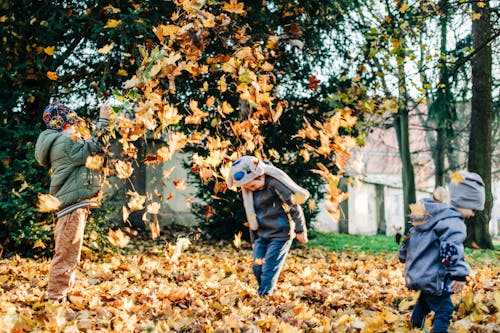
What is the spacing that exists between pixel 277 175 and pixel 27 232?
4.00m

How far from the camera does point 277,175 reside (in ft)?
14.7

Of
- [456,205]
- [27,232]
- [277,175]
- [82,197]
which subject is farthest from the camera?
[27,232]

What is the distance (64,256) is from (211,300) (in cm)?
135

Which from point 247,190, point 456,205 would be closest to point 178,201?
point 247,190

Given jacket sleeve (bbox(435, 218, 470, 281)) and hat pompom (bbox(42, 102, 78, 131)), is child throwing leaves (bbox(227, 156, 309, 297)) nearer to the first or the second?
jacket sleeve (bbox(435, 218, 470, 281))

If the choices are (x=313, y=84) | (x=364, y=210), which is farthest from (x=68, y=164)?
(x=364, y=210)

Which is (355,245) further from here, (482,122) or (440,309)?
(440,309)

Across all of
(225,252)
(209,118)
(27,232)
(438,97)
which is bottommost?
(225,252)

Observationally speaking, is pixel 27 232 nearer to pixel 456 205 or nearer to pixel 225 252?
pixel 225 252

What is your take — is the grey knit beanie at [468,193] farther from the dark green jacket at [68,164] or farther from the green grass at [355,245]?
the green grass at [355,245]

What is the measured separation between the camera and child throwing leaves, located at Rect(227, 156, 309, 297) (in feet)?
14.3

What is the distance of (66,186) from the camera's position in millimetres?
4188

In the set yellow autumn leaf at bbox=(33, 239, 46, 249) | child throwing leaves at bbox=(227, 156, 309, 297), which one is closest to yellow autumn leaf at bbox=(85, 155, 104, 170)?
child throwing leaves at bbox=(227, 156, 309, 297)

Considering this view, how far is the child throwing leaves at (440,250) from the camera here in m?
3.12
